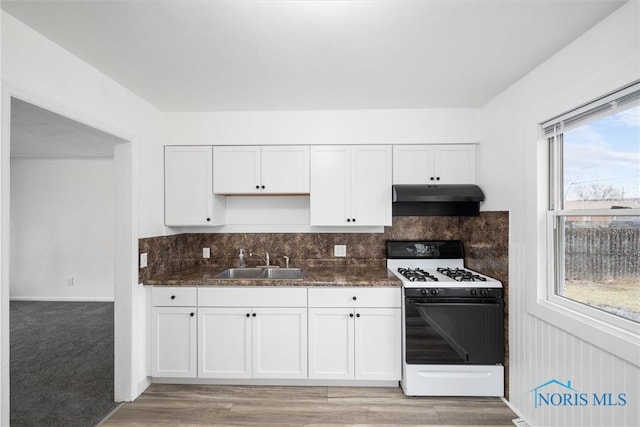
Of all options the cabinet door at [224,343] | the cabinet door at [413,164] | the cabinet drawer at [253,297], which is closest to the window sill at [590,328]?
the cabinet door at [413,164]

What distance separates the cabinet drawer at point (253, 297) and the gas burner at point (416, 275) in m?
0.89

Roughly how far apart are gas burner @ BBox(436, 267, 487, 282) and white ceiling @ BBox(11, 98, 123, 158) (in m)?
2.91

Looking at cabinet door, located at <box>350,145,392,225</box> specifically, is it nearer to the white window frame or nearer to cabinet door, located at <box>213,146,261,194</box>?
cabinet door, located at <box>213,146,261,194</box>

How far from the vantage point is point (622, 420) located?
4.88 ft

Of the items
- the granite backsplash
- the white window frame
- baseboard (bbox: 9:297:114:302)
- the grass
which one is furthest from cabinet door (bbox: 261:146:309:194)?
baseboard (bbox: 9:297:114:302)

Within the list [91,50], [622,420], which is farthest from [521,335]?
[91,50]

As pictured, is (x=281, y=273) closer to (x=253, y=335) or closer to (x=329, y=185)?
(x=253, y=335)

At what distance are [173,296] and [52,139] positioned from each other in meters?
2.96

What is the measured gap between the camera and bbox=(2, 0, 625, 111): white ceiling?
1487mm

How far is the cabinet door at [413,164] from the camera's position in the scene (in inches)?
112

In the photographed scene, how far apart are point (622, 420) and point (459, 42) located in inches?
83.5

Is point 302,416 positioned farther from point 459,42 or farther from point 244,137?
point 459,42

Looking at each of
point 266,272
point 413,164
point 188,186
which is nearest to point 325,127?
point 413,164

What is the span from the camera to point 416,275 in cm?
261
